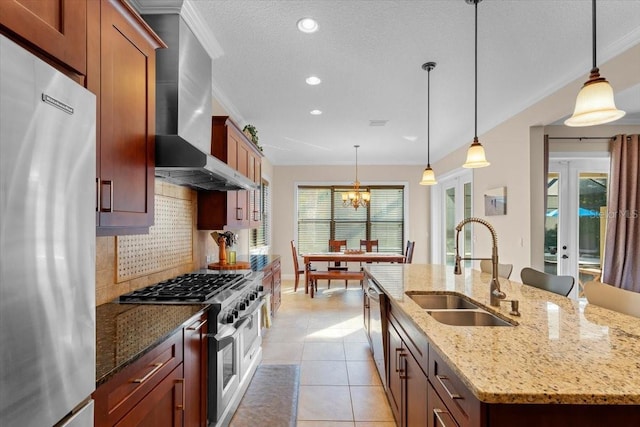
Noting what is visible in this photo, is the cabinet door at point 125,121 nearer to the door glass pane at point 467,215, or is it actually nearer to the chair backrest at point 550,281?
the chair backrest at point 550,281

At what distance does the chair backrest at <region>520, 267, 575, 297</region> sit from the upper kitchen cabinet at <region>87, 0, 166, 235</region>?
9.03 ft

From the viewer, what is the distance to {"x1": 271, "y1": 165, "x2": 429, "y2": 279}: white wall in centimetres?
779

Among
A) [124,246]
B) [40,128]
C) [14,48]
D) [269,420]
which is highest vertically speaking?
[14,48]

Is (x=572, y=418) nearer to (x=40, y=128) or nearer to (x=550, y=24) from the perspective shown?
(x=40, y=128)

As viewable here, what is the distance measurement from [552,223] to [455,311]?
138 inches

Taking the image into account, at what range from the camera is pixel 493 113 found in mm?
4332

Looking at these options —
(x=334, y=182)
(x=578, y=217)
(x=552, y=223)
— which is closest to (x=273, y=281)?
(x=552, y=223)

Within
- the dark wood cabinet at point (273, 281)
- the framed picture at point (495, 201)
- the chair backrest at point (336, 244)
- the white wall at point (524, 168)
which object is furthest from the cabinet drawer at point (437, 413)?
the chair backrest at point (336, 244)

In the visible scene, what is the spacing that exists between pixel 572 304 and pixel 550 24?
1.95 meters

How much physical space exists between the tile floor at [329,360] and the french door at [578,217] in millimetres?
2874

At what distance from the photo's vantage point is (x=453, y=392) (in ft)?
3.82

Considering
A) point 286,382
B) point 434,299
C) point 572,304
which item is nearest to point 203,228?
point 286,382

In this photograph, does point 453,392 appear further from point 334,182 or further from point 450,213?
point 334,182

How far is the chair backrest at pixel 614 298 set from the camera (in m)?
1.81
